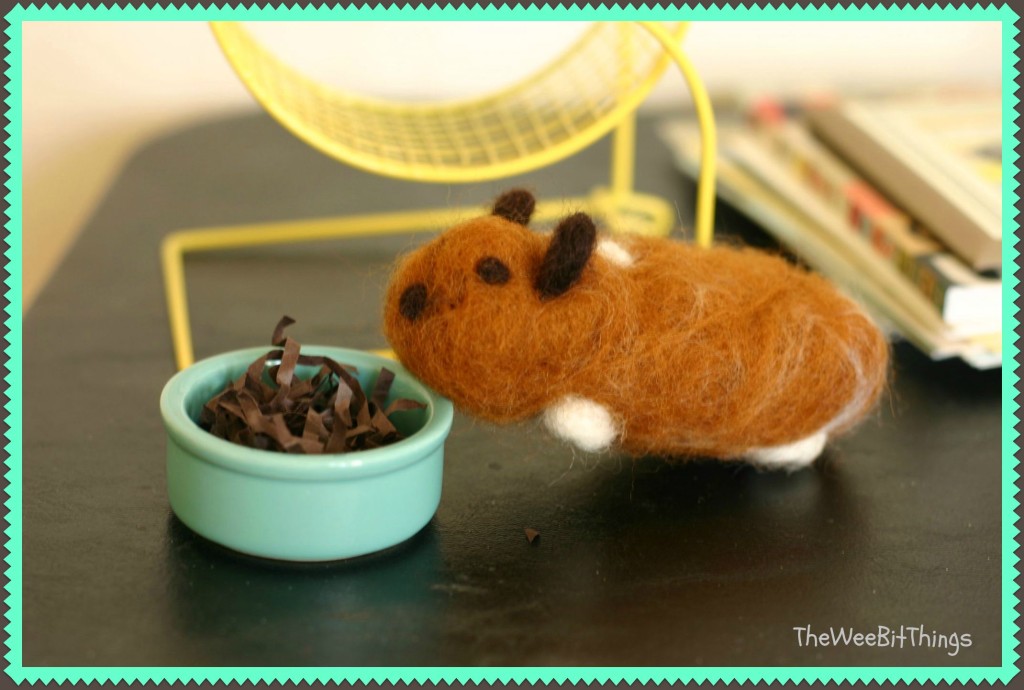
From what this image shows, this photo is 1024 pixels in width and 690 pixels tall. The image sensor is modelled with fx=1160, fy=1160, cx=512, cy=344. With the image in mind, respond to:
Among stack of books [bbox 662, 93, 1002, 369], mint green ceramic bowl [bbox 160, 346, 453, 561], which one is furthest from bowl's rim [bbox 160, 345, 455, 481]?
stack of books [bbox 662, 93, 1002, 369]

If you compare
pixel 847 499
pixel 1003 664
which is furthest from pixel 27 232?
pixel 1003 664

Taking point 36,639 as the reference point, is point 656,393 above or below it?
above

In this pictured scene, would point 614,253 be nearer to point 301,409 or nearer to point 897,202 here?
point 301,409

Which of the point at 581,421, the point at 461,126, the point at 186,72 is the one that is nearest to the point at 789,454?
the point at 581,421

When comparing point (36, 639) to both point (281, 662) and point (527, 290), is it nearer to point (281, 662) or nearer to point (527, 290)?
point (281, 662)

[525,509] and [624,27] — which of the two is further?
[624,27]

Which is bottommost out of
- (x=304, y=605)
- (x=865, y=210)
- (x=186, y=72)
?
(x=304, y=605)
